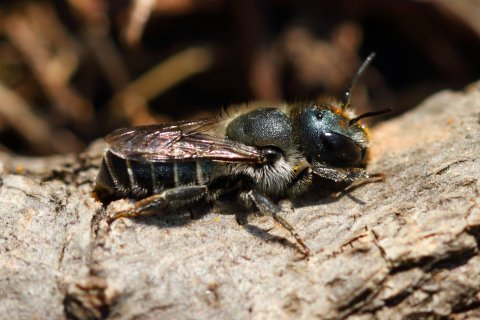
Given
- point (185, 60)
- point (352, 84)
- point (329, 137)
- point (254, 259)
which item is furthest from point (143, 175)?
point (185, 60)

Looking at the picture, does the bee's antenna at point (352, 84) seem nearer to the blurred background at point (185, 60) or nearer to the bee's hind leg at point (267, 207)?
the bee's hind leg at point (267, 207)

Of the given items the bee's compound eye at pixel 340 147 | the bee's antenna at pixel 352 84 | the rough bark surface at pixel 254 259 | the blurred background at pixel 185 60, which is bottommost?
the rough bark surface at pixel 254 259

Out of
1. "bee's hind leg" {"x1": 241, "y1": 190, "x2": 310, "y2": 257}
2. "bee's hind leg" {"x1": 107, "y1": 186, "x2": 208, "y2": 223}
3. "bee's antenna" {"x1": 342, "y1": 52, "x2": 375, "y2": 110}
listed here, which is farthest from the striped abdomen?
"bee's antenna" {"x1": 342, "y1": 52, "x2": 375, "y2": 110}

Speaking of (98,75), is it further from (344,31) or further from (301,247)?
(301,247)

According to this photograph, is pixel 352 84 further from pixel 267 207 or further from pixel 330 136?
pixel 267 207

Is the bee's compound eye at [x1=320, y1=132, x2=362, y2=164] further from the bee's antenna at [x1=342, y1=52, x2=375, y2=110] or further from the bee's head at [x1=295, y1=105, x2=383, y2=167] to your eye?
the bee's antenna at [x1=342, y1=52, x2=375, y2=110]

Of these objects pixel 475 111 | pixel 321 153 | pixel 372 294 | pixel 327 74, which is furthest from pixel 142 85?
pixel 372 294

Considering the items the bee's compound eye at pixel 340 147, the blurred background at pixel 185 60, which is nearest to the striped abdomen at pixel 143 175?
the bee's compound eye at pixel 340 147
